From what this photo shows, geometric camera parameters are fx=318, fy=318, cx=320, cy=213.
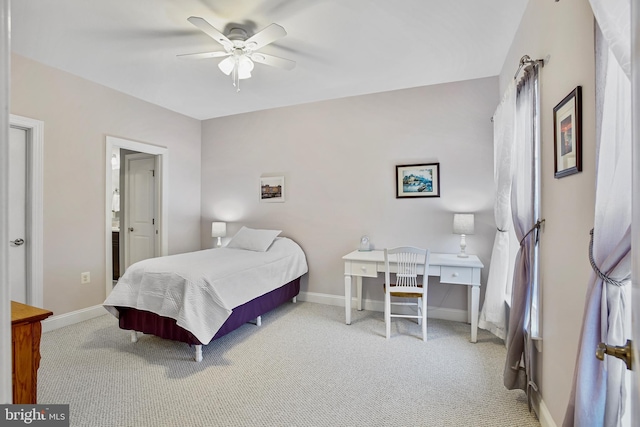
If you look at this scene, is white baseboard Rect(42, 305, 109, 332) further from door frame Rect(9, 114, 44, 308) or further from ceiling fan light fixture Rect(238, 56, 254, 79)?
ceiling fan light fixture Rect(238, 56, 254, 79)

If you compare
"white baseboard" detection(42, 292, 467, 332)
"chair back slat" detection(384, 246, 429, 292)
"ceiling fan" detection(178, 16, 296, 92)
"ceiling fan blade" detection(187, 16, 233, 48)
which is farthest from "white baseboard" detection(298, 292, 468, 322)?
"ceiling fan blade" detection(187, 16, 233, 48)

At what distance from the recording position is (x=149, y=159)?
466cm

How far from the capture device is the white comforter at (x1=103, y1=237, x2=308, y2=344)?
2.49m

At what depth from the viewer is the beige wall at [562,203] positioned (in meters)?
1.30

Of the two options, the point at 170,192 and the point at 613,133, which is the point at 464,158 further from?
the point at 170,192

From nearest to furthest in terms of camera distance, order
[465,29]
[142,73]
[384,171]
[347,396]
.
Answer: [347,396]
[465,29]
[142,73]
[384,171]

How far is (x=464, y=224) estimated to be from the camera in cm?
319

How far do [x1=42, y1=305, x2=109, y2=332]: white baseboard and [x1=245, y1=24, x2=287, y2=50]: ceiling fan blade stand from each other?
126 inches

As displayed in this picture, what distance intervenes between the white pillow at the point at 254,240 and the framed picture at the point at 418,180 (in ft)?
5.32

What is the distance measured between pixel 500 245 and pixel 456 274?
1.52ft

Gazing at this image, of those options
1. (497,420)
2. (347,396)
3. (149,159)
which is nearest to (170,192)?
(149,159)

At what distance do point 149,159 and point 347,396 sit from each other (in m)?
4.22

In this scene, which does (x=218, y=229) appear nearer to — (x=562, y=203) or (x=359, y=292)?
(x=359, y=292)

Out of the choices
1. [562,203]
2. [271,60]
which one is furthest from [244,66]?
[562,203]
